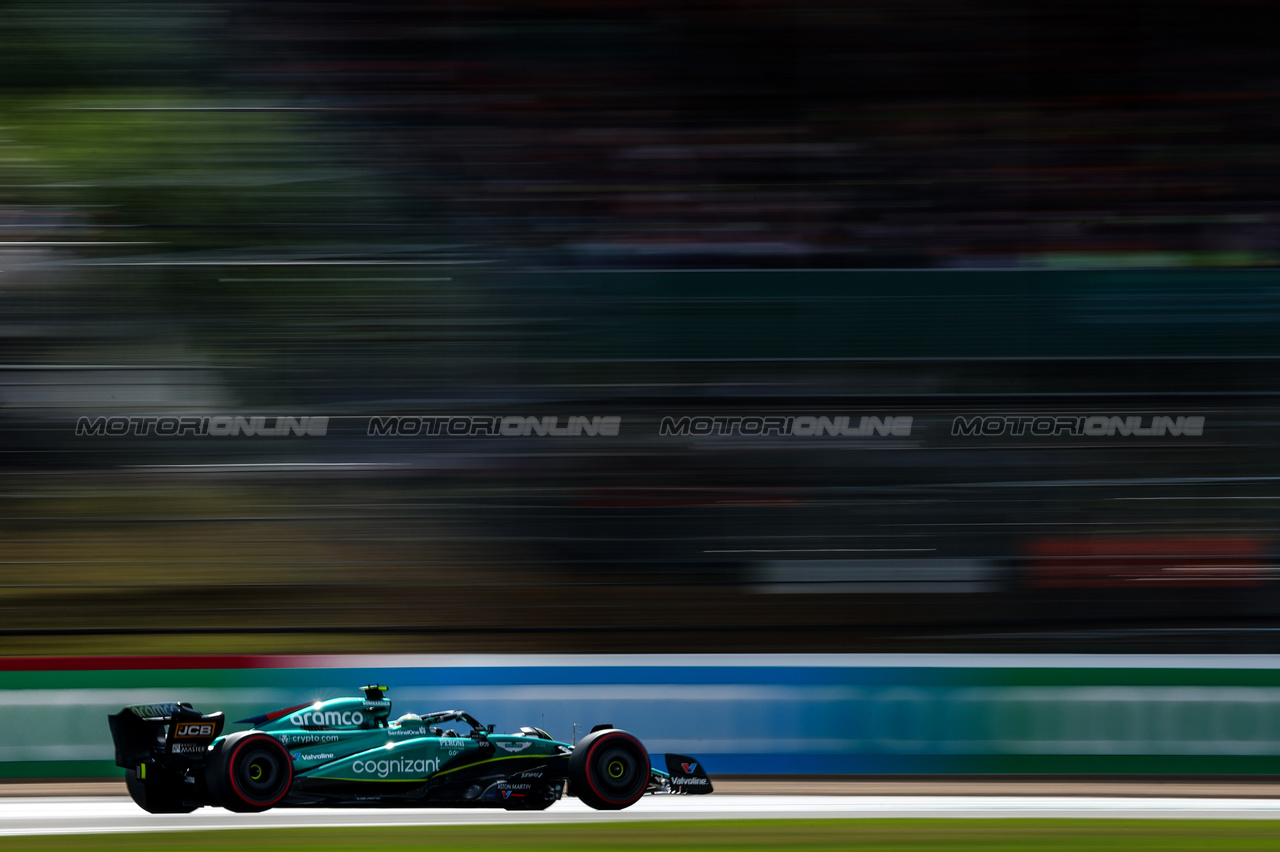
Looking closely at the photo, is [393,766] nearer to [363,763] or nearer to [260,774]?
[363,763]

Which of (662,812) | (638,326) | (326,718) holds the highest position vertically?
(638,326)

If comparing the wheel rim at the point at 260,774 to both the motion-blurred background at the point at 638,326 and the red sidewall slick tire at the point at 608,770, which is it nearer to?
the red sidewall slick tire at the point at 608,770

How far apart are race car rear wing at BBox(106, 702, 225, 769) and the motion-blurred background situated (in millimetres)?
2518

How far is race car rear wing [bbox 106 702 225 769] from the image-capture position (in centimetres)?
402

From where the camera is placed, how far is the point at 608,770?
4137 millimetres

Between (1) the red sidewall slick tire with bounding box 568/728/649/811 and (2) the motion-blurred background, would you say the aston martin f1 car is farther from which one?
(2) the motion-blurred background

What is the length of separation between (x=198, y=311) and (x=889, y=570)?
432 centimetres
